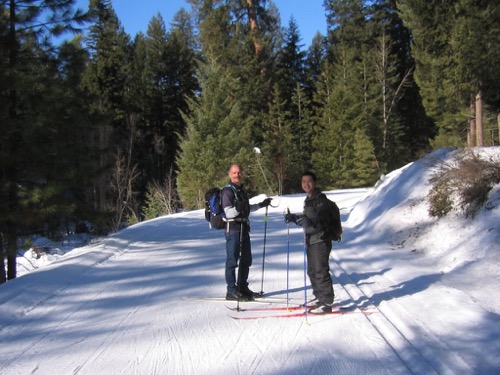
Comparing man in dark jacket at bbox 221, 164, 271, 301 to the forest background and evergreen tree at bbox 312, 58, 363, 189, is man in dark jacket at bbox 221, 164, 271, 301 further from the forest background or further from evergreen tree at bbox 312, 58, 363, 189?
evergreen tree at bbox 312, 58, 363, 189

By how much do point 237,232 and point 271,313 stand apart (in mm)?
1182

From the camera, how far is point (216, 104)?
29.5 meters

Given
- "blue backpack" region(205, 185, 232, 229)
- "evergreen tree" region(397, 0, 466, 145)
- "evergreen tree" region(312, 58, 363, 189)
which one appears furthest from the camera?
"evergreen tree" region(312, 58, 363, 189)

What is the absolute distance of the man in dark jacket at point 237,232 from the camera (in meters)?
6.13

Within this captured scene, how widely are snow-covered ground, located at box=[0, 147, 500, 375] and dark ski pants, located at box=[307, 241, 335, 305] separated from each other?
0.91 ft

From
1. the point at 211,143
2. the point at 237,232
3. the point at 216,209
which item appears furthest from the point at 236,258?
the point at 211,143

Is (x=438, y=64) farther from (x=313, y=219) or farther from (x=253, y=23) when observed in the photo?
(x=313, y=219)

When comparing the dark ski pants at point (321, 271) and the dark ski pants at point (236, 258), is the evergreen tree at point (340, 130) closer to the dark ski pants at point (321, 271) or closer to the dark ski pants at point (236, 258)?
the dark ski pants at point (236, 258)

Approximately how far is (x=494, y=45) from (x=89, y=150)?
32.1ft

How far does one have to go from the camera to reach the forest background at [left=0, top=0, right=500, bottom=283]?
10633 mm

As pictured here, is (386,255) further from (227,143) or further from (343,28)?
(343,28)

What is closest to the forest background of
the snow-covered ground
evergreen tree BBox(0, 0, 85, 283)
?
evergreen tree BBox(0, 0, 85, 283)

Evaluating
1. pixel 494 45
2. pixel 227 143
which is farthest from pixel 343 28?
pixel 494 45

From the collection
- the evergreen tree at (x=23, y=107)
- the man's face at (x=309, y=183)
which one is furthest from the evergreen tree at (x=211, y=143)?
the man's face at (x=309, y=183)
